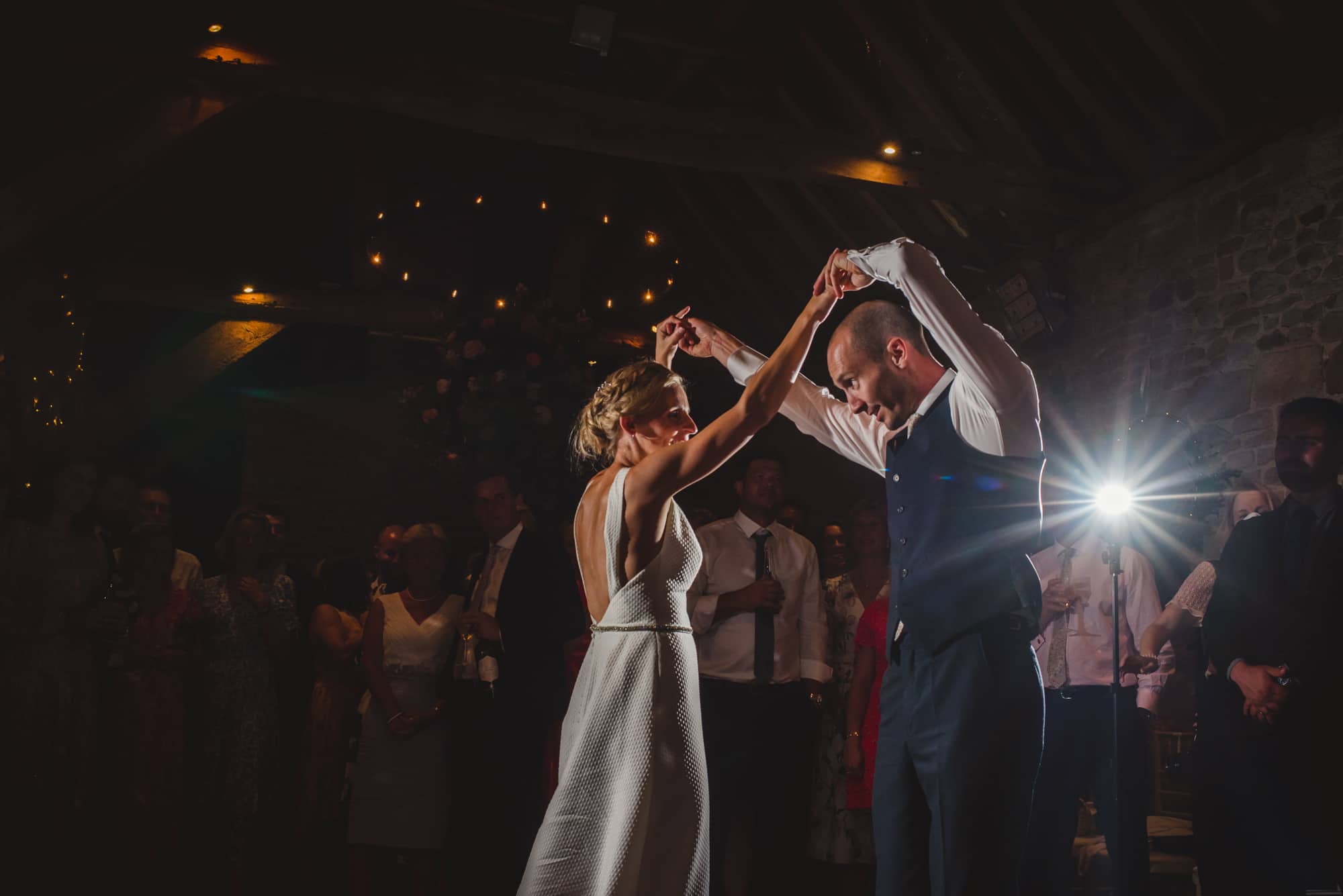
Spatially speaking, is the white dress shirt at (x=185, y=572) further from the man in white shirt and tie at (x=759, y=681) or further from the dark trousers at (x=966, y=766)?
the dark trousers at (x=966, y=766)

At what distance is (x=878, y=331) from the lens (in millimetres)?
2213

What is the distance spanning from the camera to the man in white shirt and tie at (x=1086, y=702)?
3986 millimetres

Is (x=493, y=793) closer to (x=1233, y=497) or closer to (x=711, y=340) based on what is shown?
(x=711, y=340)

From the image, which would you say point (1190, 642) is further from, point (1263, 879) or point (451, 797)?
point (451, 797)

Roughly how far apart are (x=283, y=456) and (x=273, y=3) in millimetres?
4685

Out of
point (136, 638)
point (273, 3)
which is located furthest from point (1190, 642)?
point (273, 3)

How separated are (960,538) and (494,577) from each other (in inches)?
105

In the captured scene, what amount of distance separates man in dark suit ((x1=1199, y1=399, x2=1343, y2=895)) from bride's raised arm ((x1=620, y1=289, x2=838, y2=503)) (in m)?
1.76

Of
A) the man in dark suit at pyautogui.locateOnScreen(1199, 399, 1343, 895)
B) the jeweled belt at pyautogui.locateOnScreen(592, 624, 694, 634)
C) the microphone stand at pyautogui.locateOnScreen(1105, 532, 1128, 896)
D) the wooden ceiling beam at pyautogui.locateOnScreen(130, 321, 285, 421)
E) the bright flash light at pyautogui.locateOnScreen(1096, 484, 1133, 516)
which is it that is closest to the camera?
the jeweled belt at pyautogui.locateOnScreen(592, 624, 694, 634)

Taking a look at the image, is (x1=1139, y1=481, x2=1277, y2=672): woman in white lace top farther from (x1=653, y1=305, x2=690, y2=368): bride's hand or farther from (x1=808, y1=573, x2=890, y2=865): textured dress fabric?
(x1=653, y1=305, x2=690, y2=368): bride's hand

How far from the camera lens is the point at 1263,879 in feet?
9.86

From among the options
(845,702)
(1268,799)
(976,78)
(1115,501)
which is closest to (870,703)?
(845,702)

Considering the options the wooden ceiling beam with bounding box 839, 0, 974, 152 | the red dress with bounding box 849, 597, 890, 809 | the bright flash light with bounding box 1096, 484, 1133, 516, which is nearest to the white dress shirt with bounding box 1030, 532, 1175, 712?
the bright flash light with bounding box 1096, 484, 1133, 516

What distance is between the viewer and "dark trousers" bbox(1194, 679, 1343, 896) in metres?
2.85
